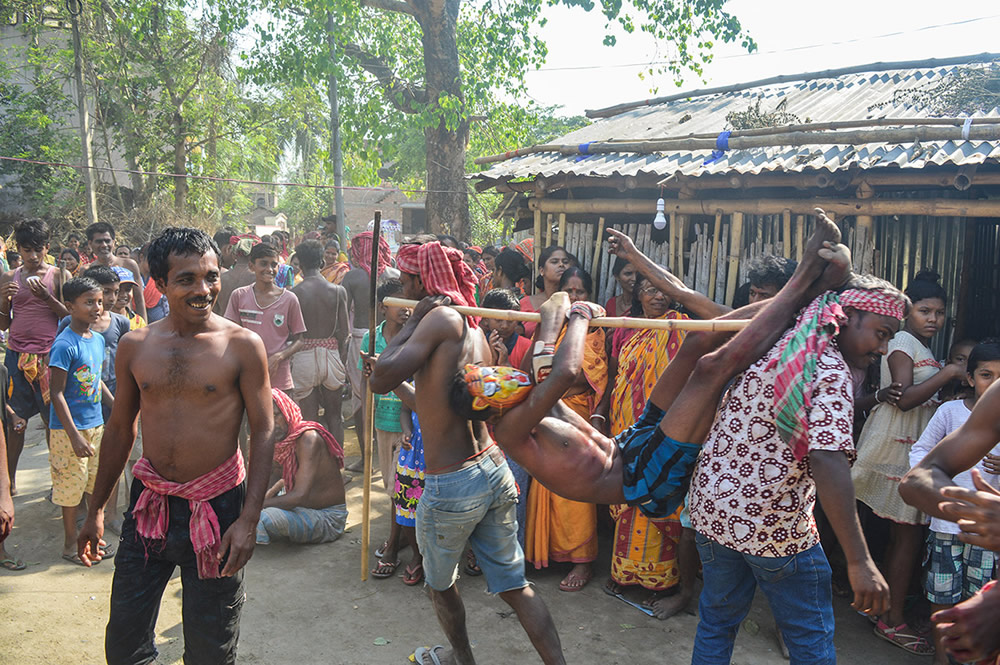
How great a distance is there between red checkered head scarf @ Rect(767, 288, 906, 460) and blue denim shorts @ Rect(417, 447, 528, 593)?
4.44 feet

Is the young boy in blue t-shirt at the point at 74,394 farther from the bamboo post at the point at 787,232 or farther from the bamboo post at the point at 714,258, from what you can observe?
the bamboo post at the point at 787,232

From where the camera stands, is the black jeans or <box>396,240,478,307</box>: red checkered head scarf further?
<box>396,240,478,307</box>: red checkered head scarf

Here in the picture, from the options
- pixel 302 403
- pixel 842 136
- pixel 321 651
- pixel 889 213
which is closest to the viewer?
pixel 321 651

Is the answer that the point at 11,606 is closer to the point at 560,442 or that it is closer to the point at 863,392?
the point at 560,442

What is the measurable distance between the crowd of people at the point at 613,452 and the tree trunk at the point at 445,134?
6.54m

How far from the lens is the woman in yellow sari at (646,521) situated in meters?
4.61

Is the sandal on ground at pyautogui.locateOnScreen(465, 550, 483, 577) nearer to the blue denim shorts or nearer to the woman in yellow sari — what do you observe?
the woman in yellow sari

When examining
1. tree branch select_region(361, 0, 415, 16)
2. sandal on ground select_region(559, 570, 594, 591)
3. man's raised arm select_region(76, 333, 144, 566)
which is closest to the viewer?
man's raised arm select_region(76, 333, 144, 566)

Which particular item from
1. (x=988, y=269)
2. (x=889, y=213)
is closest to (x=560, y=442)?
(x=889, y=213)

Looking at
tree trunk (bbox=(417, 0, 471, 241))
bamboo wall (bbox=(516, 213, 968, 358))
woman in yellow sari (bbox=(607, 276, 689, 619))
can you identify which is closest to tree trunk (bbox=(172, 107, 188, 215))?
tree trunk (bbox=(417, 0, 471, 241))

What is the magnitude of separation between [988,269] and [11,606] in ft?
22.3

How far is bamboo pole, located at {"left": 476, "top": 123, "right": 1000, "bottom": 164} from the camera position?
4.64m

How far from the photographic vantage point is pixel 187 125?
20375 mm

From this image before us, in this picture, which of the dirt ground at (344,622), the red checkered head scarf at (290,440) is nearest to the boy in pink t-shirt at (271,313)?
the red checkered head scarf at (290,440)
